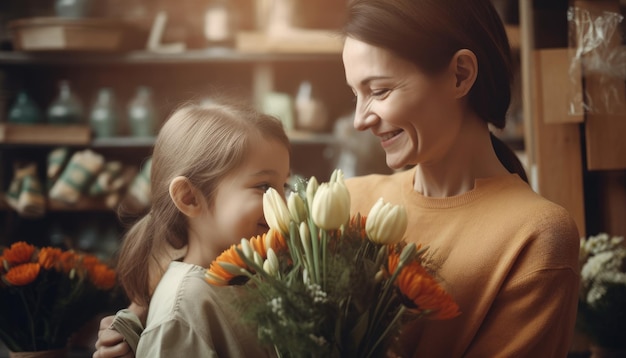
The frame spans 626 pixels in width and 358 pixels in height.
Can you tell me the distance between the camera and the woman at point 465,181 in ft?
3.80

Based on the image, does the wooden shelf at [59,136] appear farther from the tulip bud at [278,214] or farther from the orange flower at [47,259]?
the tulip bud at [278,214]

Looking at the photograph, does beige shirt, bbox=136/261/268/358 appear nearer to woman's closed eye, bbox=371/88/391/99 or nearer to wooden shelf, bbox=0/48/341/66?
woman's closed eye, bbox=371/88/391/99

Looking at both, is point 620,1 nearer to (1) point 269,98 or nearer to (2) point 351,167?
(2) point 351,167

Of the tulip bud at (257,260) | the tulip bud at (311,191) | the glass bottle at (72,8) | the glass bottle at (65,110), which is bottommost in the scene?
the tulip bud at (257,260)

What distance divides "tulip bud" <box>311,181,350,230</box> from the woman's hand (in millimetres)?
526

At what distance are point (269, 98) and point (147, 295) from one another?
2118 mm

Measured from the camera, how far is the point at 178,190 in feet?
4.51

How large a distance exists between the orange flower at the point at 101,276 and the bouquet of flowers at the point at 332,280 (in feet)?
2.64

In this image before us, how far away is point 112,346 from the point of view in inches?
51.1

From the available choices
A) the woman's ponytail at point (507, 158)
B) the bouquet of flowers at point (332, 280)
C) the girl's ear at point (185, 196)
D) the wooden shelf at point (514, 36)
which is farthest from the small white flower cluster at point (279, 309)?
the wooden shelf at point (514, 36)

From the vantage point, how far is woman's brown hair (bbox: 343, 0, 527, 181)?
1.20m

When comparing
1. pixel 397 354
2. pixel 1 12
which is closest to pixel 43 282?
pixel 397 354

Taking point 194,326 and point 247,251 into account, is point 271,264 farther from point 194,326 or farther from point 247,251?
point 194,326

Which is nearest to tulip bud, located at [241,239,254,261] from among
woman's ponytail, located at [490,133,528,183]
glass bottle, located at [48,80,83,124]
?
woman's ponytail, located at [490,133,528,183]
